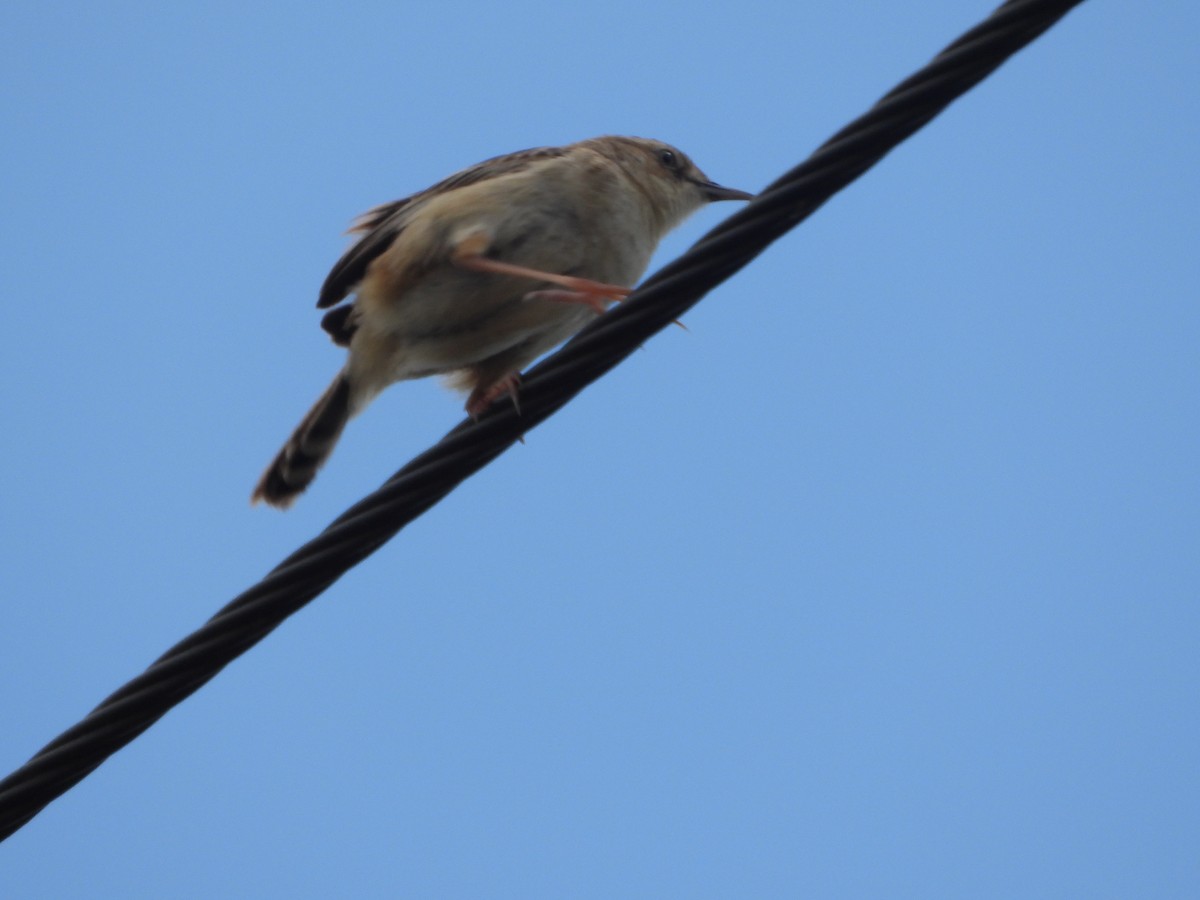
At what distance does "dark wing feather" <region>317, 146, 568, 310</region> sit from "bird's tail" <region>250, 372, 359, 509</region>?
1.51 feet

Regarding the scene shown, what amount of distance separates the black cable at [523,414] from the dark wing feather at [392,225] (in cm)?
268

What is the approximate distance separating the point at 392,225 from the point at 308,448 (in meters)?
1.25

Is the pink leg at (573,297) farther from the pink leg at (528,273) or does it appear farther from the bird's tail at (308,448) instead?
the bird's tail at (308,448)

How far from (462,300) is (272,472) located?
1.44m

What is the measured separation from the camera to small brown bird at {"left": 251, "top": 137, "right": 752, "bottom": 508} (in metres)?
5.56

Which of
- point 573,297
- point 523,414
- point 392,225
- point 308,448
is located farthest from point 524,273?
point 523,414

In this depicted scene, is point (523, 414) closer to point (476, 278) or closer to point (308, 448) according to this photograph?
point (476, 278)

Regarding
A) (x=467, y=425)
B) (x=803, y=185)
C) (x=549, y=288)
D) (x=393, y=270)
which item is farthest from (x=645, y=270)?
(x=803, y=185)

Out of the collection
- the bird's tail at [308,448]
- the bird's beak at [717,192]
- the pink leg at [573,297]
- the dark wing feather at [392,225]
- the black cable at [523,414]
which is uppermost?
the bird's beak at [717,192]

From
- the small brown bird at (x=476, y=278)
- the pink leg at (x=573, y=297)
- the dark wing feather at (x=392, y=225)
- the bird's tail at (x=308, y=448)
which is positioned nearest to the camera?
the pink leg at (x=573, y=297)

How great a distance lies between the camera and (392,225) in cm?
593

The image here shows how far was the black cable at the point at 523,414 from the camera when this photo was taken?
9.48ft

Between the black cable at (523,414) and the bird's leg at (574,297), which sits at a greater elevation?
the bird's leg at (574,297)

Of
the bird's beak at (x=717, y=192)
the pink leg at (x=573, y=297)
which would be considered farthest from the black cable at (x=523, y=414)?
the bird's beak at (x=717, y=192)
